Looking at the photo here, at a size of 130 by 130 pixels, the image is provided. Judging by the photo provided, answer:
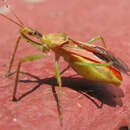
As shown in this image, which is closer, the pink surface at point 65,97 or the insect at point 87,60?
the pink surface at point 65,97

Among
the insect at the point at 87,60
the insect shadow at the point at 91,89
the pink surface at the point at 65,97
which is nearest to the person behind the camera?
the pink surface at the point at 65,97

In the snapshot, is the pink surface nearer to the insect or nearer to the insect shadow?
the insect shadow

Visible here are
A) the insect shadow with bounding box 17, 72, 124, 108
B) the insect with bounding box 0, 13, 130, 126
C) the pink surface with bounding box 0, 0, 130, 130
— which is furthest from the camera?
the insect shadow with bounding box 17, 72, 124, 108

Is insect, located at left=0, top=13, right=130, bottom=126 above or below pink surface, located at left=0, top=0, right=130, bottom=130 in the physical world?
above

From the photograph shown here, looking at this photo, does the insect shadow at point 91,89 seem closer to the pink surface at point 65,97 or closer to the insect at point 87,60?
the pink surface at point 65,97

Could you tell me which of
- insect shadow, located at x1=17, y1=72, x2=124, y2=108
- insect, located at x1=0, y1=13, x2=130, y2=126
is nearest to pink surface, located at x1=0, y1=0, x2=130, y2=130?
insect shadow, located at x1=17, y1=72, x2=124, y2=108

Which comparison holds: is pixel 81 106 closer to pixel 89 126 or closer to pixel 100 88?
pixel 89 126

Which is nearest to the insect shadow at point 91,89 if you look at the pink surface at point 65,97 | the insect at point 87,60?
the pink surface at point 65,97

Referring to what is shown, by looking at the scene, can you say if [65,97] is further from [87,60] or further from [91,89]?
[87,60]

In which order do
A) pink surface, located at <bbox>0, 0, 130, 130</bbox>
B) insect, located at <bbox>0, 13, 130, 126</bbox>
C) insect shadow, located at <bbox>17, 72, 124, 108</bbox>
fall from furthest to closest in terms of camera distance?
insect shadow, located at <bbox>17, 72, 124, 108</bbox>, insect, located at <bbox>0, 13, 130, 126</bbox>, pink surface, located at <bbox>0, 0, 130, 130</bbox>
